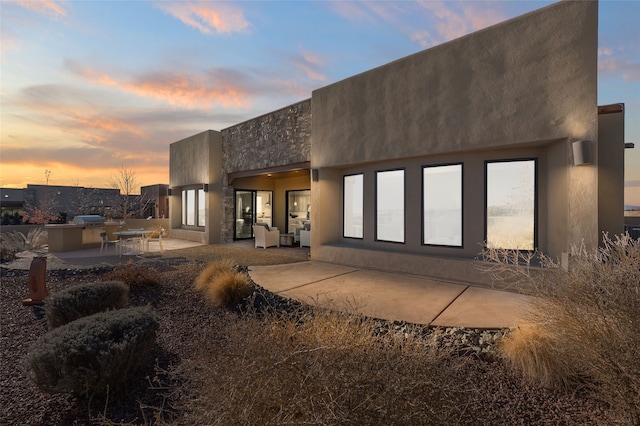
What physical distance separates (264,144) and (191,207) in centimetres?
705

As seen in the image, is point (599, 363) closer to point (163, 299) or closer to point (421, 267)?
point (421, 267)

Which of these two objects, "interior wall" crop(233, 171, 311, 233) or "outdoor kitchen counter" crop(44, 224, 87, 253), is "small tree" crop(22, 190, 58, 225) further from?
"interior wall" crop(233, 171, 311, 233)

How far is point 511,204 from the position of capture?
21.0 feet

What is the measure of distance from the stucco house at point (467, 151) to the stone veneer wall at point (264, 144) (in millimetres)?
68

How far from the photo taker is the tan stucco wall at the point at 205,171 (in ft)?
46.4

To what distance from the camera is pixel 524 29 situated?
18.7ft

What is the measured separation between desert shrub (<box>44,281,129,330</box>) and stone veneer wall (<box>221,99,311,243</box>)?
6613mm

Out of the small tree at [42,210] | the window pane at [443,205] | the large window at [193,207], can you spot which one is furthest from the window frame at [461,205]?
the small tree at [42,210]

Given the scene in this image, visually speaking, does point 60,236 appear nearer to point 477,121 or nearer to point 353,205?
point 353,205

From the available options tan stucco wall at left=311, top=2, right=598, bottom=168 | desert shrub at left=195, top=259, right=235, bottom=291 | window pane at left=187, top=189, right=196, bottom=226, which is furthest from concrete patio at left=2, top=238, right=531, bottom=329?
window pane at left=187, top=189, right=196, bottom=226

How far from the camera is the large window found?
15477 millimetres

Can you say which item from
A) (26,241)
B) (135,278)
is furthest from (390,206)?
(26,241)

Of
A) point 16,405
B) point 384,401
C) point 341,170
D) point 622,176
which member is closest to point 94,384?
point 16,405

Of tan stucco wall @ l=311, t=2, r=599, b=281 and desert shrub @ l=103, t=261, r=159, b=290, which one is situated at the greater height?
tan stucco wall @ l=311, t=2, r=599, b=281
